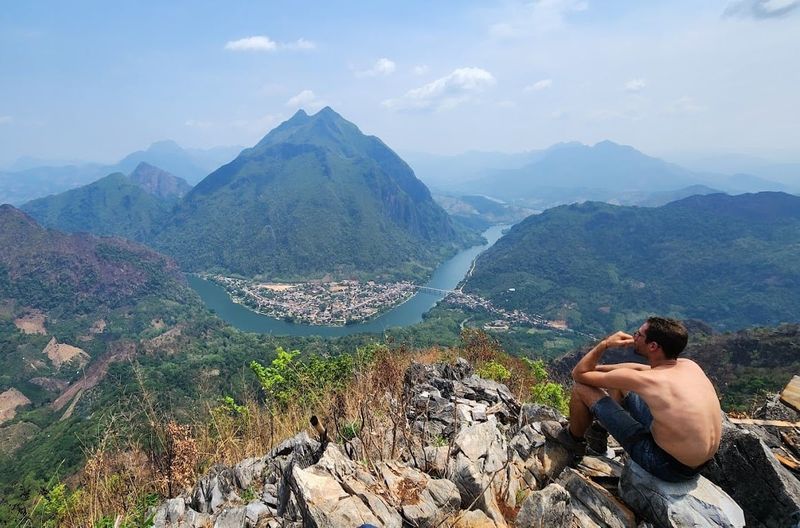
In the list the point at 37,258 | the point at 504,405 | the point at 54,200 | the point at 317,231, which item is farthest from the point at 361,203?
the point at 504,405

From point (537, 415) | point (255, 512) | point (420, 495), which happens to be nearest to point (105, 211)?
point (255, 512)

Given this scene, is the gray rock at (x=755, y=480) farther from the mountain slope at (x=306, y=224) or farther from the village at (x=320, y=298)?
the mountain slope at (x=306, y=224)

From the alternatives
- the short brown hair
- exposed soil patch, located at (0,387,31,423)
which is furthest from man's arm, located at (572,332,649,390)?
exposed soil patch, located at (0,387,31,423)

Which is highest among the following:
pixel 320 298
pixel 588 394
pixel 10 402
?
pixel 588 394

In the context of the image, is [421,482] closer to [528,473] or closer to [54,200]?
[528,473]

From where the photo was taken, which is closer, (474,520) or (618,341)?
(474,520)

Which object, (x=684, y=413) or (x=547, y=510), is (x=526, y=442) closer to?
(x=547, y=510)

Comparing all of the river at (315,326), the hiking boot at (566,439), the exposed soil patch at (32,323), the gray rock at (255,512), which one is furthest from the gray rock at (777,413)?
the exposed soil patch at (32,323)
